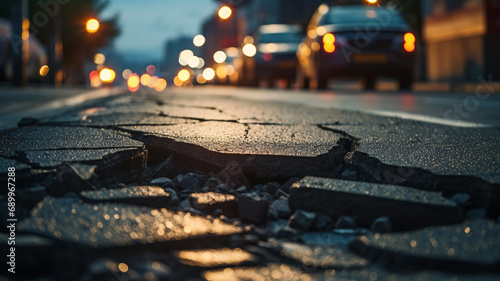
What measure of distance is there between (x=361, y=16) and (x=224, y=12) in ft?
9.90

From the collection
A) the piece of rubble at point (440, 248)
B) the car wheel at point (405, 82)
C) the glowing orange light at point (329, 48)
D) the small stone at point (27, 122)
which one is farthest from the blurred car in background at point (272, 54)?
the piece of rubble at point (440, 248)

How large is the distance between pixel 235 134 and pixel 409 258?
2.13 meters

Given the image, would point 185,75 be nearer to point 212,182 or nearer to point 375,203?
point 212,182

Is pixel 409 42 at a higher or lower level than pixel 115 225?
higher

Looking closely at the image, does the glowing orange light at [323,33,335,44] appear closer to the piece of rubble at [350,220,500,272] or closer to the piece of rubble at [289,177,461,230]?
the piece of rubble at [289,177,461,230]

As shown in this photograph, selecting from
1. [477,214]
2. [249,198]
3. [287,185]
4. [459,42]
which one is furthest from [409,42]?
[249,198]

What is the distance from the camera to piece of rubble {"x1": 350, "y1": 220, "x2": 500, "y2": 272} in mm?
→ 1554

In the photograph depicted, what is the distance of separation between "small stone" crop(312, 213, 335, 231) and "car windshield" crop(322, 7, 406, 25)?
33.2ft

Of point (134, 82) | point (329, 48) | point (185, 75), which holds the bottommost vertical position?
point (134, 82)

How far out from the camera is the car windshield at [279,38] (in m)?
17.3

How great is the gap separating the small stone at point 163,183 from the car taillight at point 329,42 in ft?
31.3

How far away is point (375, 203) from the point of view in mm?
2146

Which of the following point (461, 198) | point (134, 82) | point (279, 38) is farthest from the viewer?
point (279, 38)

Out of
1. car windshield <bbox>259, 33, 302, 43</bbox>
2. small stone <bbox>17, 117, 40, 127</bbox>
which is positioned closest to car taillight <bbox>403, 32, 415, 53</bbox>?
car windshield <bbox>259, 33, 302, 43</bbox>
